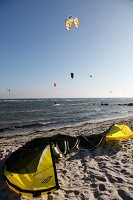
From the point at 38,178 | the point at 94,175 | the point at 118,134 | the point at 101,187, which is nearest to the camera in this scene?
the point at 38,178

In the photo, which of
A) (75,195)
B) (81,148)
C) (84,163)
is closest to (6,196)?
(75,195)

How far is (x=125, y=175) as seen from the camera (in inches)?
260

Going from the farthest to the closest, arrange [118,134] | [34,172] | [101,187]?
1. [118,134]
2. [101,187]
3. [34,172]

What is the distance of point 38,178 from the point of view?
536 cm

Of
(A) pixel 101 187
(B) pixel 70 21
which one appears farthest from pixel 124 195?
(B) pixel 70 21

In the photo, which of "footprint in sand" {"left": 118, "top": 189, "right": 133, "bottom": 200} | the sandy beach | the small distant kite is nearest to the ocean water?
Result: the small distant kite

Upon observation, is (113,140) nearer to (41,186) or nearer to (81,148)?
(81,148)

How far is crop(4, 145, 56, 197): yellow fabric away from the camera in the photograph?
16.5 feet

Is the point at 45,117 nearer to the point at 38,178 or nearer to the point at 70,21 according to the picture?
the point at 70,21

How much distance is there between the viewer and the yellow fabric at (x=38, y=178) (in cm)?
502

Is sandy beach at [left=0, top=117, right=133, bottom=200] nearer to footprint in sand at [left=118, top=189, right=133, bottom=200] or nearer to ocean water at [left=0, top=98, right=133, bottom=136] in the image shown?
footprint in sand at [left=118, top=189, right=133, bottom=200]

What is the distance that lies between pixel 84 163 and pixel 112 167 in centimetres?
109

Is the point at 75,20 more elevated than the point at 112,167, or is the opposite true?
the point at 75,20

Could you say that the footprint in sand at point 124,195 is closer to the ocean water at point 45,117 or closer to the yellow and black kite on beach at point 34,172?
the yellow and black kite on beach at point 34,172
